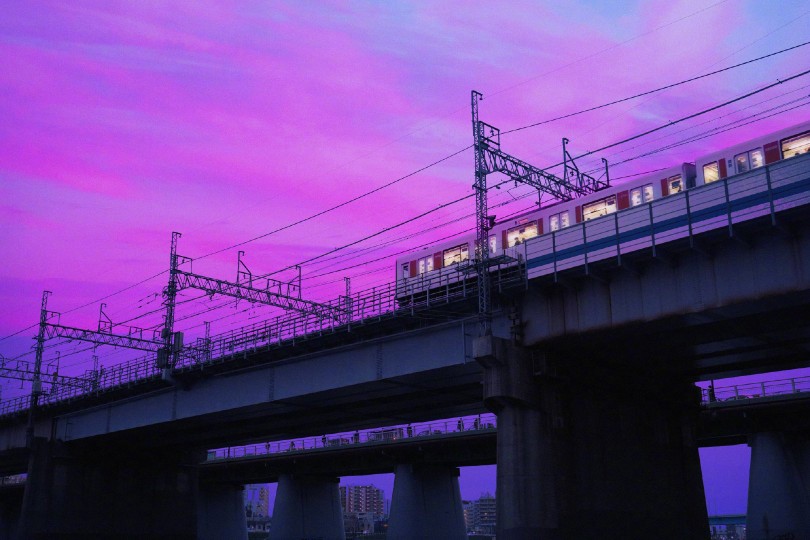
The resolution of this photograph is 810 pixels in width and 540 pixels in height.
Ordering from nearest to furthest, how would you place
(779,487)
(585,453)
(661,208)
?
(661,208) < (585,453) < (779,487)

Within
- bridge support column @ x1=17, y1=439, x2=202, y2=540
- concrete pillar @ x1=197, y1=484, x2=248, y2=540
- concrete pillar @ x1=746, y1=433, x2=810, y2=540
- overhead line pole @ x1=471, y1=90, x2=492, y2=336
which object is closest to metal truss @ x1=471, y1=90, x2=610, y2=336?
overhead line pole @ x1=471, y1=90, x2=492, y2=336

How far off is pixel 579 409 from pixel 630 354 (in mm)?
3587

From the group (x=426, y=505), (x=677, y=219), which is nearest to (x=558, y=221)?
(x=677, y=219)

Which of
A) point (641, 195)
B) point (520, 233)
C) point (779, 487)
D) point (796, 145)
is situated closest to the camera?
point (796, 145)

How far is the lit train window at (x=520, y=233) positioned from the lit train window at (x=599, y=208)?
322 cm

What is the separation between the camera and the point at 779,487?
50750 millimetres

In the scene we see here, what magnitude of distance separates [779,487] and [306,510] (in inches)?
1784

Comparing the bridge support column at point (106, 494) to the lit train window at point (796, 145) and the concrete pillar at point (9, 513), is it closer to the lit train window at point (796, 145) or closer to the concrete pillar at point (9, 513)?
A: the lit train window at point (796, 145)

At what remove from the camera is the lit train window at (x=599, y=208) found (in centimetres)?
3991

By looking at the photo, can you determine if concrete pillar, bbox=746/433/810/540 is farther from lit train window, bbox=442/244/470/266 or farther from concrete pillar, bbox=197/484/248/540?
concrete pillar, bbox=197/484/248/540

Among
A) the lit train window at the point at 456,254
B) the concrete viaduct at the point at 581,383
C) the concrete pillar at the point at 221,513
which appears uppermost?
the lit train window at the point at 456,254

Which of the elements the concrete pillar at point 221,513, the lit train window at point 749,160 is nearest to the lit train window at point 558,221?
the lit train window at point 749,160

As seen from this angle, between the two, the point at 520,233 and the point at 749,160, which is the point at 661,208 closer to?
the point at 749,160

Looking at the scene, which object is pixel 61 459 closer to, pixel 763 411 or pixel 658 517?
pixel 658 517
